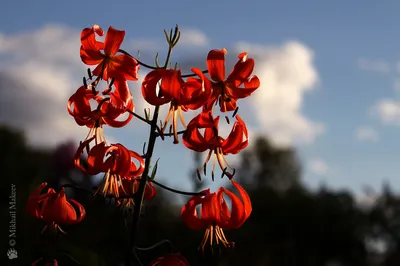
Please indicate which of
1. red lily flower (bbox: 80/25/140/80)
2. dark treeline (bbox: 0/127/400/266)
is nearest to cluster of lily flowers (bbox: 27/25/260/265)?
red lily flower (bbox: 80/25/140/80)

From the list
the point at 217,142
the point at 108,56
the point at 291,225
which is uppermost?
the point at 108,56

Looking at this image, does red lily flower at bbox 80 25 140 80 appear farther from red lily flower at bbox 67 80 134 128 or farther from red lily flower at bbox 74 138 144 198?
red lily flower at bbox 74 138 144 198

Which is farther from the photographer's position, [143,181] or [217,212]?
[217,212]

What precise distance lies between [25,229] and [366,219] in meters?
10.1

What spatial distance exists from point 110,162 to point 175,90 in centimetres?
30

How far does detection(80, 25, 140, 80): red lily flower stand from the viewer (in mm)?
1912

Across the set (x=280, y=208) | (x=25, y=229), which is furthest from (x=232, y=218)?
(x=280, y=208)

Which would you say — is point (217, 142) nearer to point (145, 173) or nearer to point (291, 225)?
point (145, 173)

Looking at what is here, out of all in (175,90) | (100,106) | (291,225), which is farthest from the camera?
(291,225)

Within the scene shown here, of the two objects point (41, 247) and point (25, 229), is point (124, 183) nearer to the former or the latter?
point (41, 247)

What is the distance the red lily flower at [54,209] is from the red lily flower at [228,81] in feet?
1.81

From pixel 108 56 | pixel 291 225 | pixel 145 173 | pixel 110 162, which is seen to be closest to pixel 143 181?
pixel 145 173

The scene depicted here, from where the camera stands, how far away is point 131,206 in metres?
2.07

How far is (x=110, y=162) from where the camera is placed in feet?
6.19
